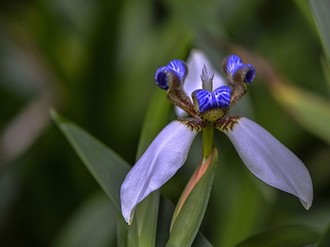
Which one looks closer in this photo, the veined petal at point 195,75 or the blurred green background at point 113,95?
the veined petal at point 195,75

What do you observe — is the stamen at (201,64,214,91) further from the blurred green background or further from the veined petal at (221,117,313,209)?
the blurred green background

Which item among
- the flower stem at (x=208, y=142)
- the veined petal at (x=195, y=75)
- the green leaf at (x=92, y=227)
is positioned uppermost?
the flower stem at (x=208, y=142)

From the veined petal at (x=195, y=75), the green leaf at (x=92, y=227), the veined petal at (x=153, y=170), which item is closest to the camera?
the veined petal at (x=153, y=170)

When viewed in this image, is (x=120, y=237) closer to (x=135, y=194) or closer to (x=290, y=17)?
(x=135, y=194)

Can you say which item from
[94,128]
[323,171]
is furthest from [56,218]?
[323,171]

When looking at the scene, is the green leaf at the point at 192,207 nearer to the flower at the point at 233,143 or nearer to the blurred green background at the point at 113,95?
the flower at the point at 233,143

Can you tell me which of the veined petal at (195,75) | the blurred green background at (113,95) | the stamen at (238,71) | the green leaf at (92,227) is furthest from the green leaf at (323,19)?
the green leaf at (92,227)
